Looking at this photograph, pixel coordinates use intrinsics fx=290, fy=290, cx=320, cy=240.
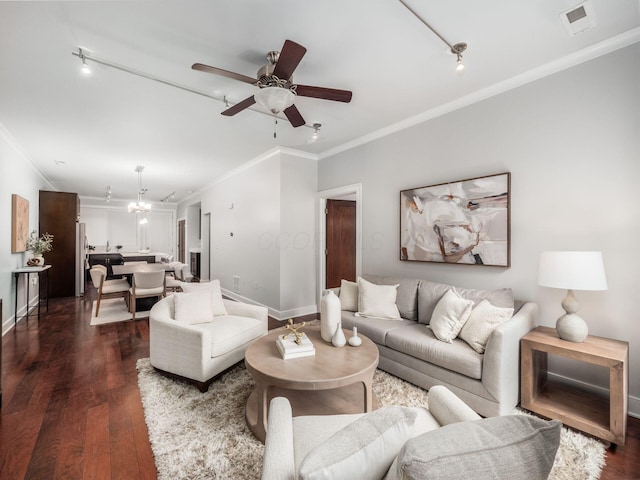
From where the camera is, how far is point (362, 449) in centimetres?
82

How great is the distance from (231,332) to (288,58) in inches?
91.3

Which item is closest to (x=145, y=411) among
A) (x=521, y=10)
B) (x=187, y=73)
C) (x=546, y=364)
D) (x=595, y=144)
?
(x=187, y=73)

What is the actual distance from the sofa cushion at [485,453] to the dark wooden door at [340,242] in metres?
4.27

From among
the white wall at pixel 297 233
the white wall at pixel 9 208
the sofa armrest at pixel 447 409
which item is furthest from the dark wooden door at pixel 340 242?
the white wall at pixel 9 208

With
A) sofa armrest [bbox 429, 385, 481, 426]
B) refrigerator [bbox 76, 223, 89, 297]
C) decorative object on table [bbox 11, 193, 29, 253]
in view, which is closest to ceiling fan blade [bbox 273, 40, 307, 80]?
sofa armrest [bbox 429, 385, 481, 426]

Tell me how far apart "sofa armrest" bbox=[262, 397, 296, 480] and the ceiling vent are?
2973 millimetres

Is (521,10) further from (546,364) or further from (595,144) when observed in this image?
(546,364)

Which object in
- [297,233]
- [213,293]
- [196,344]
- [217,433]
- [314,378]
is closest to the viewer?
[314,378]

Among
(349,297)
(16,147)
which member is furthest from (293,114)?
(16,147)

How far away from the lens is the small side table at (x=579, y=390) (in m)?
1.81

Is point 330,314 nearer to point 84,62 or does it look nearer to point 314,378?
point 314,378

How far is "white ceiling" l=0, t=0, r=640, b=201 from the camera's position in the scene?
1.91 meters

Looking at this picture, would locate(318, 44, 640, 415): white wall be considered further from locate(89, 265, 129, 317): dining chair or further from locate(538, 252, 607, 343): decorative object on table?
locate(89, 265, 129, 317): dining chair

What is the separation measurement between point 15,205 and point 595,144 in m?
7.10
